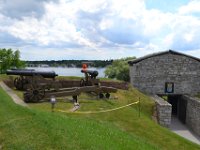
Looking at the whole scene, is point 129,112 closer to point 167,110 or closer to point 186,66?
point 167,110

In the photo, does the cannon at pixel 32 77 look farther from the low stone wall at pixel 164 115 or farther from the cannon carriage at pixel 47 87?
the low stone wall at pixel 164 115

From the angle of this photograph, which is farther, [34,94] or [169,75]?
[169,75]

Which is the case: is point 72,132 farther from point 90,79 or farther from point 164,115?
point 164,115

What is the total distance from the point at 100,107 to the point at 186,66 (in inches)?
744

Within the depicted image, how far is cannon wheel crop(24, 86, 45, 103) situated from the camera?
1906cm

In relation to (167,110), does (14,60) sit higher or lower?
higher

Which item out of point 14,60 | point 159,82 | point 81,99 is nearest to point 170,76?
point 159,82

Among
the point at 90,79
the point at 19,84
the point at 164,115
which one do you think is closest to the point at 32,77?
the point at 19,84

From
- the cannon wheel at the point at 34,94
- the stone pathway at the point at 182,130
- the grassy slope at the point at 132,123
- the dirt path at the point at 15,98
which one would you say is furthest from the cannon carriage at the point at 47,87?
the stone pathway at the point at 182,130

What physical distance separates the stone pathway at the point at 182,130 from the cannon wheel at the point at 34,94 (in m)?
12.1

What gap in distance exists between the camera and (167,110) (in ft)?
79.7

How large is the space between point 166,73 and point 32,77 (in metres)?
17.6

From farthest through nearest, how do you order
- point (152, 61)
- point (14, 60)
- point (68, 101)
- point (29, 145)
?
point (14, 60) < point (152, 61) < point (68, 101) < point (29, 145)

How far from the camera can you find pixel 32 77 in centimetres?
2141
